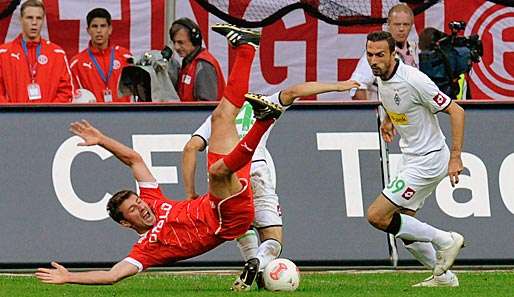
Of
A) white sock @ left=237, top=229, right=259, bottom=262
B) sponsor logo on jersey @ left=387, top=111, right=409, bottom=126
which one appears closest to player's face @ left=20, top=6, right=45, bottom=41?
white sock @ left=237, top=229, right=259, bottom=262

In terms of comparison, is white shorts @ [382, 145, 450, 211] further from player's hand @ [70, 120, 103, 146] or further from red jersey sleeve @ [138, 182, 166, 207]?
player's hand @ [70, 120, 103, 146]

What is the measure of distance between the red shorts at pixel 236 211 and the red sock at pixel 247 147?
45cm

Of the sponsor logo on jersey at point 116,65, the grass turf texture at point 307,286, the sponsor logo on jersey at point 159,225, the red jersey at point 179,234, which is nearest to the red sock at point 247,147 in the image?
the red jersey at point 179,234

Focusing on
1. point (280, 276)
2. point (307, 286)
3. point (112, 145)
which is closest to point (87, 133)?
point (112, 145)

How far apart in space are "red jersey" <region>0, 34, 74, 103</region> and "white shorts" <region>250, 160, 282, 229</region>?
323 cm

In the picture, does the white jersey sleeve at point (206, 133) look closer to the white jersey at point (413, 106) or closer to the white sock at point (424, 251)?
the white jersey at point (413, 106)

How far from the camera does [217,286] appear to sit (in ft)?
40.9

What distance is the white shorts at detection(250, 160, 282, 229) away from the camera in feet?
41.0

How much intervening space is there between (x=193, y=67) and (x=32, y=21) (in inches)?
68.1

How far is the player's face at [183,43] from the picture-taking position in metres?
15.2

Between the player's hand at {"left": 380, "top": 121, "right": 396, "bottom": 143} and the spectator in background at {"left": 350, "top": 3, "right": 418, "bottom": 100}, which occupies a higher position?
the spectator in background at {"left": 350, "top": 3, "right": 418, "bottom": 100}

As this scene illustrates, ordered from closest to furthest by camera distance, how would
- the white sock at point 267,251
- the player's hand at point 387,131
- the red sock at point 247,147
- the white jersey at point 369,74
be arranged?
1. the red sock at point 247,147
2. the white sock at point 267,251
3. the player's hand at point 387,131
4. the white jersey at point 369,74

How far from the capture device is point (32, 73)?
49.7 feet

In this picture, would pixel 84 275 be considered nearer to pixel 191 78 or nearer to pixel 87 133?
pixel 87 133
